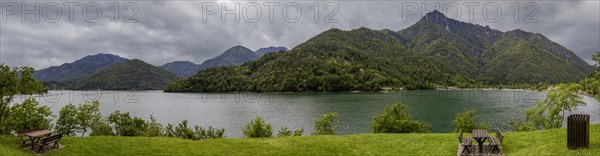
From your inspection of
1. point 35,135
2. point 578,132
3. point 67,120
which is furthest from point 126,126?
point 578,132

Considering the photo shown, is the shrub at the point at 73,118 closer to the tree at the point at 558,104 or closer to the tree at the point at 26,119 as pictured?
the tree at the point at 26,119

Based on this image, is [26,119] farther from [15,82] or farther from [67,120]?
[15,82]

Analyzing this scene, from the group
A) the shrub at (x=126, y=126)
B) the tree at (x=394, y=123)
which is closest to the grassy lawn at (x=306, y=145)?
the tree at (x=394, y=123)

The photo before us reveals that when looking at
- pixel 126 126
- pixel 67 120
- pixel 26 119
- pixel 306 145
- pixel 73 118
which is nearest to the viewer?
pixel 306 145

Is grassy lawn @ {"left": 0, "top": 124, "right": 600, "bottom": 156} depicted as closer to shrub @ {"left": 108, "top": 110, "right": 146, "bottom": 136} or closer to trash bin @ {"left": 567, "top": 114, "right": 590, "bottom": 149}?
trash bin @ {"left": 567, "top": 114, "right": 590, "bottom": 149}

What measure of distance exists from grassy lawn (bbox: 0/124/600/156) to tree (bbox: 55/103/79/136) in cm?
2621

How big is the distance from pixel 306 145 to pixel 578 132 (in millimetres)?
16248

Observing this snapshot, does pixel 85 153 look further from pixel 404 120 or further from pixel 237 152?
pixel 404 120

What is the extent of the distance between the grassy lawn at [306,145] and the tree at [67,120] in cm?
2621

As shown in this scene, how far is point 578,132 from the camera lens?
763 inches

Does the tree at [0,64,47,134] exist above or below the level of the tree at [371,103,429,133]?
above

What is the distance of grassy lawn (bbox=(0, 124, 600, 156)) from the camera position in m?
22.1

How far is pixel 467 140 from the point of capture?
22859 mm

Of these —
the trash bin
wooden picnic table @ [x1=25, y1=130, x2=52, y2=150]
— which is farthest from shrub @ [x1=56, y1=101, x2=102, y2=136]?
the trash bin
